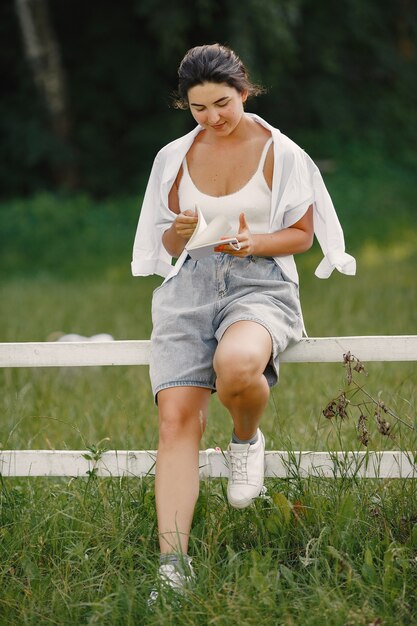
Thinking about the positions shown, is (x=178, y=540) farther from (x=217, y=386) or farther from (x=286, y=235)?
(x=286, y=235)

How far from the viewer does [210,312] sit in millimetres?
3234

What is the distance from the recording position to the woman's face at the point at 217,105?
3240 millimetres

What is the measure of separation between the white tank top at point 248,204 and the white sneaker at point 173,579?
42.8 inches

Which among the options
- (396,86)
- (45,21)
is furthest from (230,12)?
(396,86)

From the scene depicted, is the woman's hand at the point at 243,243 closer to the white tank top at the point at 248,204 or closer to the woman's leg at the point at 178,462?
the white tank top at the point at 248,204

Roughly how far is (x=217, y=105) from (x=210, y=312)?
0.67m

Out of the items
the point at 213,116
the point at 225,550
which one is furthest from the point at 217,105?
the point at 225,550

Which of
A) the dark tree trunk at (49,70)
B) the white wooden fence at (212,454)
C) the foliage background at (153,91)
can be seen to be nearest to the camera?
the white wooden fence at (212,454)

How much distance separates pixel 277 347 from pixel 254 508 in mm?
518

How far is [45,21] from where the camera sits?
537 inches

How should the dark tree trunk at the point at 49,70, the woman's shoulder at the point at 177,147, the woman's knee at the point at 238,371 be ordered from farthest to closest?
1. the dark tree trunk at the point at 49,70
2. the woman's shoulder at the point at 177,147
3. the woman's knee at the point at 238,371

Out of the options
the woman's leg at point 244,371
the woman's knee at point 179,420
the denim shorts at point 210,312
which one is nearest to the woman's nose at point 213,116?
the denim shorts at point 210,312

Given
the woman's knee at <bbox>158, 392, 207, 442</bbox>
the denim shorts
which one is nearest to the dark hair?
the denim shorts

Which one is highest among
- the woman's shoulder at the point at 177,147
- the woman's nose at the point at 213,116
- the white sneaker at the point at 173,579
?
the woman's shoulder at the point at 177,147
